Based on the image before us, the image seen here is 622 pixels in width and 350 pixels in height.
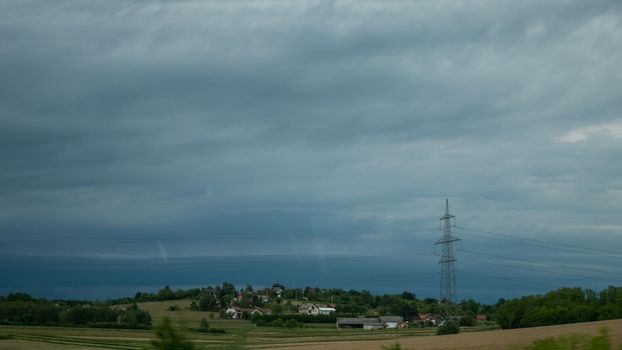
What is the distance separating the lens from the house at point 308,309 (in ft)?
319

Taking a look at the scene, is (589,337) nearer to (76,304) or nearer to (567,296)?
(76,304)

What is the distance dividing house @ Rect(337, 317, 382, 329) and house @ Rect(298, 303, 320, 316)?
650 centimetres

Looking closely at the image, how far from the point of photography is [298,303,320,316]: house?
97.4 metres

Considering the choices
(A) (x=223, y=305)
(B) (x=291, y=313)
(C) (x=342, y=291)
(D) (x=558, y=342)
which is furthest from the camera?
(C) (x=342, y=291)

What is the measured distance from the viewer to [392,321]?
3711 inches

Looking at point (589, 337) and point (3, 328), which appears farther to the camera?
point (3, 328)

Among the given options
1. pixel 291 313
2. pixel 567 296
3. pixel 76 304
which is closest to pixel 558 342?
pixel 76 304

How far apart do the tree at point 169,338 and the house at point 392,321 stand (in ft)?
265

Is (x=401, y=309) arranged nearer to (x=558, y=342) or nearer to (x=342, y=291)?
(x=342, y=291)

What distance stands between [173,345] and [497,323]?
70.6 meters

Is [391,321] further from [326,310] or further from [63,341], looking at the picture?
[63,341]

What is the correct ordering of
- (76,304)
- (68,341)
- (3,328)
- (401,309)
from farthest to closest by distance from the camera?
1. (401,309)
2. (76,304)
3. (3,328)
4. (68,341)

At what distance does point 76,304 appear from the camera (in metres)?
65.1

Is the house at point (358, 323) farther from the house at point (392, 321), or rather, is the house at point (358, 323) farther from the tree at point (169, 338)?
the tree at point (169, 338)
